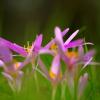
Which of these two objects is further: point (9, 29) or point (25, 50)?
point (9, 29)

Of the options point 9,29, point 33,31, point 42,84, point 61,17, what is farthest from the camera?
point 9,29

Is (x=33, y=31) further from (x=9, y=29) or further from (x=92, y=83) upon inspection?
(x=9, y=29)

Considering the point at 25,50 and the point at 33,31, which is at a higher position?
the point at 33,31

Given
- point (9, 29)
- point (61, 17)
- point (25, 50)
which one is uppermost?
point (9, 29)

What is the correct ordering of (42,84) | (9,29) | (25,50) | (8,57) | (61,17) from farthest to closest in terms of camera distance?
(9,29)
(61,17)
(42,84)
(25,50)
(8,57)

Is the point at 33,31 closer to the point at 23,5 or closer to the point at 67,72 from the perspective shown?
the point at 67,72

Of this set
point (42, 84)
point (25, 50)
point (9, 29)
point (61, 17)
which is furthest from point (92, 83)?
point (9, 29)

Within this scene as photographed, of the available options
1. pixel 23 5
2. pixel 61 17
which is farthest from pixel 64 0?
pixel 61 17

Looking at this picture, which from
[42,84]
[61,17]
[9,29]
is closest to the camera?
[42,84]

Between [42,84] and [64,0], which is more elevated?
[64,0]
